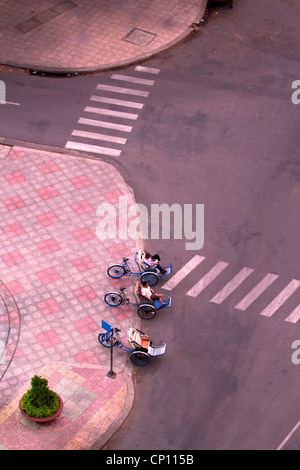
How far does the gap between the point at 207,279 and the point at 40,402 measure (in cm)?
826

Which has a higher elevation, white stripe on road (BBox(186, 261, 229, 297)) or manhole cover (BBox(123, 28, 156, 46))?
manhole cover (BBox(123, 28, 156, 46))

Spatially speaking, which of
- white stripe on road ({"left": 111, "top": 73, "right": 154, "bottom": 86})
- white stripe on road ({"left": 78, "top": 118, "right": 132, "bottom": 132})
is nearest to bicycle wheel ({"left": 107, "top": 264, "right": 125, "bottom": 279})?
white stripe on road ({"left": 78, "top": 118, "right": 132, "bottom": 132})

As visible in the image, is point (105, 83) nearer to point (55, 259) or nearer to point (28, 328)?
point (55, 259)

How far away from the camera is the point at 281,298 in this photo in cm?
2886

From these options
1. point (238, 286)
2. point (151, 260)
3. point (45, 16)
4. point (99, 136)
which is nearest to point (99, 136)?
point (99, 136)

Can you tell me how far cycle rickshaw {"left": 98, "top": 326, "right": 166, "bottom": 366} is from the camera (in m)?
26.4

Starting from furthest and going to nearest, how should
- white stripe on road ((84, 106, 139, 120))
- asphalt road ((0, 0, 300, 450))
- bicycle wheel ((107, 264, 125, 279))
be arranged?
white stripe on road ((84, 106, 139, 120)) < bicycle wheel ((107, 264, 125, 279)) < asphalt road ((0, 0, 300, 450))

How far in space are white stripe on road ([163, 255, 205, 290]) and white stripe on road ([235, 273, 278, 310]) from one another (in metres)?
2.41

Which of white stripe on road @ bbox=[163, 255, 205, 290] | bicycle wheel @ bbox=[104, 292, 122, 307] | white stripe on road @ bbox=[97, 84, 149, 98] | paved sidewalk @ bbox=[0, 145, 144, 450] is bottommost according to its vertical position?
paved sidewalk @ bbox=[0, 145, 144, 450]

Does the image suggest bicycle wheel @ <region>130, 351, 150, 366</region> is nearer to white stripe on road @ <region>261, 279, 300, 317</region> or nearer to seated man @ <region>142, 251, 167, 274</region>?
seated man @ <region>142, 251, 167, 274</region>

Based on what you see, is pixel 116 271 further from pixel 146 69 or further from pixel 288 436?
pixel 146 69

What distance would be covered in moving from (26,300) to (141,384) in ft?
18.3

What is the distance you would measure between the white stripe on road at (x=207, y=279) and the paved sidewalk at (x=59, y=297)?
7.98 feet

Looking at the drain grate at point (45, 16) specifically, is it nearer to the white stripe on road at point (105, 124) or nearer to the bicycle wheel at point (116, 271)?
the white stripe on road at point (105, 124)
